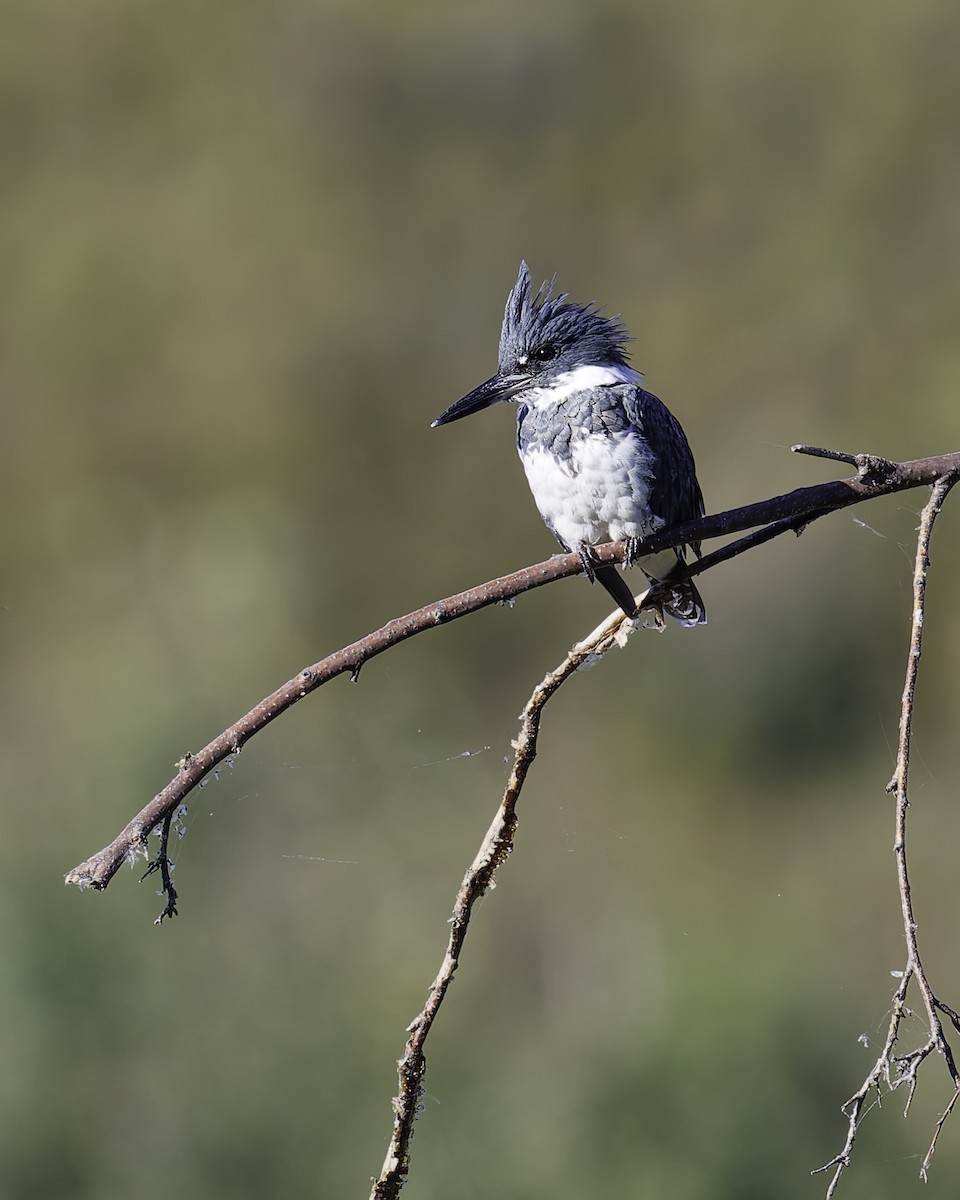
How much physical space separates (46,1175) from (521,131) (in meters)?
6.49

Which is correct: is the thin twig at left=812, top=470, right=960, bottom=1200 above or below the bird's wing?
below

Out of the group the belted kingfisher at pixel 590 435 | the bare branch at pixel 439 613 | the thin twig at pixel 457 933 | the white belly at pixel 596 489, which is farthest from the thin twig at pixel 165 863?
the white belly at pixel 596 489

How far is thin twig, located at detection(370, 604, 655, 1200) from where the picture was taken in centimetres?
105

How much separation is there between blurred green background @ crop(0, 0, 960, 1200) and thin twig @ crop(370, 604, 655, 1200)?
4.42 feet

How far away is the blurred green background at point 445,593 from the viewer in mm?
3477

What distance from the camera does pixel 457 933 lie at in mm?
1076

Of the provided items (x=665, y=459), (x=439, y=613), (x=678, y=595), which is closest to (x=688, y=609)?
(x=678, y=595)

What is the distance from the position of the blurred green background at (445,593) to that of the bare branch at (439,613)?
1.18m

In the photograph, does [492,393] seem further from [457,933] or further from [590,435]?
[457,933]

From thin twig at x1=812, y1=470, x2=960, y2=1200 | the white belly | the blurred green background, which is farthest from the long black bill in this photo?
thin twig at x1=812, y1=470, x2=960, y2=1200

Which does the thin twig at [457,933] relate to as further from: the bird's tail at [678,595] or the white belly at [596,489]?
the bird's tail at [678,595]

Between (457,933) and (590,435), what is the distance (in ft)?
3.44

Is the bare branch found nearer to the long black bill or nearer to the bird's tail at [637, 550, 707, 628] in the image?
the bird's tail at [637, 550, 707, 628]

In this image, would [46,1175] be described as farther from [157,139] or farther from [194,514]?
[157,139]
